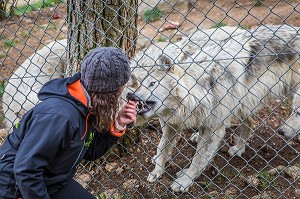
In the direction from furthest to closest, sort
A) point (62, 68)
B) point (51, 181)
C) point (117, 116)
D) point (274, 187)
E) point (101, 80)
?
point (62, 68) → point (274, 187) → point (117, 116) → point (51, 181) → point (101, 80)

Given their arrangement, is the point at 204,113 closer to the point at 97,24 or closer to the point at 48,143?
the point at 97,24

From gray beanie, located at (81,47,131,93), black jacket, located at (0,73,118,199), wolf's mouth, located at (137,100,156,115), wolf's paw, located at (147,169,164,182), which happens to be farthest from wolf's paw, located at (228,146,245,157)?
gray beanie, located at (81,47,131,93)

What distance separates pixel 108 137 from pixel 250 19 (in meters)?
5.24

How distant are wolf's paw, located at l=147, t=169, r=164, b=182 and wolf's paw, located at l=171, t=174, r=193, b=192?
0.19 meters

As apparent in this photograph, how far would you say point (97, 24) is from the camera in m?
3.71

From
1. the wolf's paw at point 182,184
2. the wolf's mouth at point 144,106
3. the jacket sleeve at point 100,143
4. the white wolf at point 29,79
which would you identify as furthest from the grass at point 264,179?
the white wolf at point 29,79

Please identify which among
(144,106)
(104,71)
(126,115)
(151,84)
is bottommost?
(144,106)

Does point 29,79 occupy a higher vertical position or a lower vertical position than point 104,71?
lower

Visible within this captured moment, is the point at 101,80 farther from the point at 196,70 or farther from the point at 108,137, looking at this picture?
the point at 196,70

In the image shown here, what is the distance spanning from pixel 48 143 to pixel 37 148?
0.20 ft

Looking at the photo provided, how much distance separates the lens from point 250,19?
24.5ft

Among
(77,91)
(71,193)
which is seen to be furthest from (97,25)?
(71,193)

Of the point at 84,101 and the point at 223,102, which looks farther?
the point at 223,102

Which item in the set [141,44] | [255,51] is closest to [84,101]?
[255,51]
